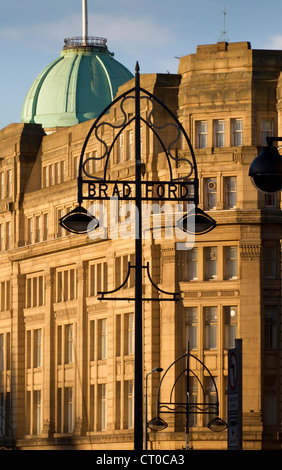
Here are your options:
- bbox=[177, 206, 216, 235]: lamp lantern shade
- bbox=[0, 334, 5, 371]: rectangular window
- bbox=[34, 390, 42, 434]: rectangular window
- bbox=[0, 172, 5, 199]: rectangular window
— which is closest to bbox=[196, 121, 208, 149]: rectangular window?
bbox=[34, 390, 42, 434]: rectangular window

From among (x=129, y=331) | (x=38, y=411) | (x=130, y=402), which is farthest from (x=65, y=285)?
(x=130, y=402)

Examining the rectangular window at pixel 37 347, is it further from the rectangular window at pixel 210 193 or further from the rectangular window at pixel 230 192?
the rectangular window at pixel 230 192

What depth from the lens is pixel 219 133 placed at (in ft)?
325

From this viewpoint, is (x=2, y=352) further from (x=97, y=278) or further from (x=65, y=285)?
(x=97, y=278)

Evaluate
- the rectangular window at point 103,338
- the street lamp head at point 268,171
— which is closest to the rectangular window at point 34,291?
the rectangular window at point 103,338

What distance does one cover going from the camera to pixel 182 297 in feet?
323

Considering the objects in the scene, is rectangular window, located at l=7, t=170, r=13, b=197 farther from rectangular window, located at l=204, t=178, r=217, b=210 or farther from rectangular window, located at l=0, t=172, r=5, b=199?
rectangular window, located at l=204, t=178, r=217, b=210

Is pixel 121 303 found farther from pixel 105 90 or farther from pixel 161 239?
pixel 105 90

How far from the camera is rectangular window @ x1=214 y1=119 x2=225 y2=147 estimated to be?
324 feet

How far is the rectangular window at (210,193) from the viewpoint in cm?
9812

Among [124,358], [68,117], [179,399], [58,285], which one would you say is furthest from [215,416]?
[68,117]

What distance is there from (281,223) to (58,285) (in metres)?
24.9

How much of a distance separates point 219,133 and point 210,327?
11.8 meters

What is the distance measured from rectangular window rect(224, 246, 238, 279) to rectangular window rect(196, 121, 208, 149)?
664 cm
